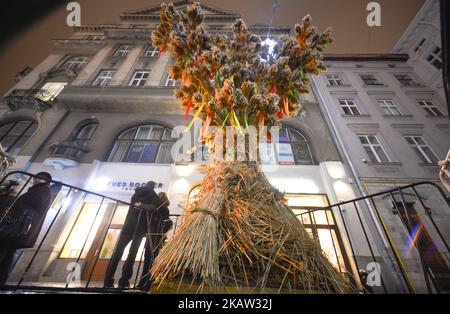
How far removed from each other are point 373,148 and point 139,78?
10.9 metres

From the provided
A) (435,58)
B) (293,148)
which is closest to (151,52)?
(293,148)

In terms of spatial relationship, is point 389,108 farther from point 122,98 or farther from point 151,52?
point 151,52

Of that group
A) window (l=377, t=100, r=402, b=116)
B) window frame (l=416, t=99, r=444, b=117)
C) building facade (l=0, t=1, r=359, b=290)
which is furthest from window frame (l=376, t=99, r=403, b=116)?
building facade (l=0, t=1, r=359, b=290)

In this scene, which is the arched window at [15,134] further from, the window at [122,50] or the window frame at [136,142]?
the window at [122,50]

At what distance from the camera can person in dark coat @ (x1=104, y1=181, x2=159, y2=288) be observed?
8.11 feet

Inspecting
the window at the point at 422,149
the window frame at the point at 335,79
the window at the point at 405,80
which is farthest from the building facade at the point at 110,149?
the window at the point at 405,80

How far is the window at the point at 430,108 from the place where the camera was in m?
8.00

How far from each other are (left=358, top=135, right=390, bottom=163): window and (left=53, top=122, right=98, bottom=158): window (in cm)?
1056

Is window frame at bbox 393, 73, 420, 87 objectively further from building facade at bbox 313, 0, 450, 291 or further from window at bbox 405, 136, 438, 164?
window at bbox 405, 136, 438, 164

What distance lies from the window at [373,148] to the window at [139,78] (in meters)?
10.2

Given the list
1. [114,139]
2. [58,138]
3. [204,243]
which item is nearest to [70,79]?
[58,138]

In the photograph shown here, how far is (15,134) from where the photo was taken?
7176 millimetres

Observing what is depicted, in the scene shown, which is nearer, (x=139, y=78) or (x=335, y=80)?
(x=139, y=78)

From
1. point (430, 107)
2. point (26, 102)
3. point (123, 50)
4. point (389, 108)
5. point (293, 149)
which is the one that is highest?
point (123, 50)
